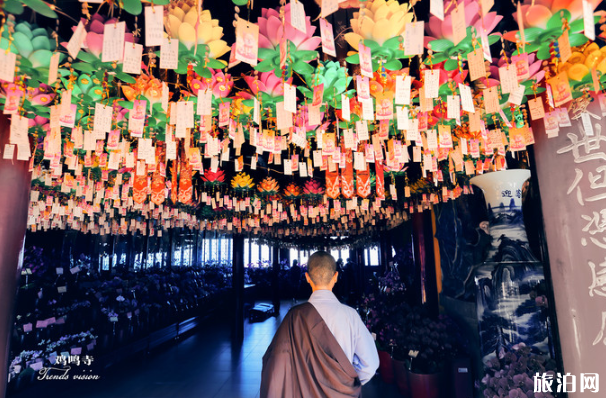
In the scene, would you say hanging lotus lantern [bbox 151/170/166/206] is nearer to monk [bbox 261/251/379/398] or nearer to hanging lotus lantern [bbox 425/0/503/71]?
monk [bbox 261/251/379/398]

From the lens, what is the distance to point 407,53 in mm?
1600

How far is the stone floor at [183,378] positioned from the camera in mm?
4344

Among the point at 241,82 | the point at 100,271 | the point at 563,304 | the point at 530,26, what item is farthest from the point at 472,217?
the point at 100,271

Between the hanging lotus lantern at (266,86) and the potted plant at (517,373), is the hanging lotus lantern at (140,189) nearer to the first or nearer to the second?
the hanging lotus lantern at (266,86)

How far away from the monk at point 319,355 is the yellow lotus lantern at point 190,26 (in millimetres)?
1595

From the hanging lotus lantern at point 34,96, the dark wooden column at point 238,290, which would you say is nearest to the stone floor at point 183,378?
the dark wooden column at point 238,290

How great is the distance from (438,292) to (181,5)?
562 cm

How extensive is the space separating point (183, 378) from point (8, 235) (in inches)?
142

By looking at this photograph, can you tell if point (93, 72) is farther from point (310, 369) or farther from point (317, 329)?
point (310, 369)

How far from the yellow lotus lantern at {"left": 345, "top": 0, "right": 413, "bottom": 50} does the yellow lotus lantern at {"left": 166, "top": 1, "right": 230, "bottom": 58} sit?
2.41ft

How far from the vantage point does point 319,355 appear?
Result: 6.66ft

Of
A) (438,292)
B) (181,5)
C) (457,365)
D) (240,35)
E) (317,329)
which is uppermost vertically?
(181,5)

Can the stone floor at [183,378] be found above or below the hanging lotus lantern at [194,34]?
below

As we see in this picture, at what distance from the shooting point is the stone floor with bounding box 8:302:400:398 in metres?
4.34
